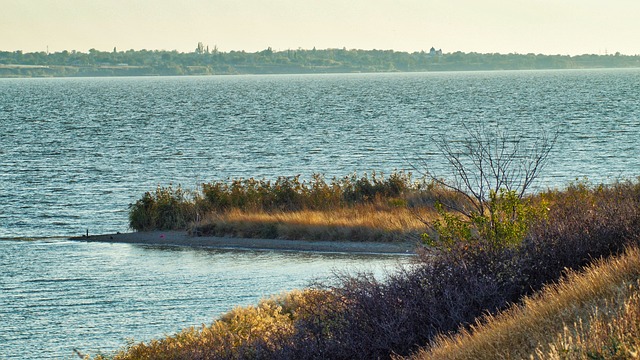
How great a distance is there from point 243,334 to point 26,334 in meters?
5.89

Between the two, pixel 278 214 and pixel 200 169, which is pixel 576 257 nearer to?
pixel 278 214

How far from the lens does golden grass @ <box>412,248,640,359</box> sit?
747 cm

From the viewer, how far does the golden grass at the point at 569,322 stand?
24.5 ft

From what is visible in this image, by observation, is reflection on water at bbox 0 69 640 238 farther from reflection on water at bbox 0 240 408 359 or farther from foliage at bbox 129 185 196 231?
reflection on water at bbox 0 240 408 359

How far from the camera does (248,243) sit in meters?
29.5

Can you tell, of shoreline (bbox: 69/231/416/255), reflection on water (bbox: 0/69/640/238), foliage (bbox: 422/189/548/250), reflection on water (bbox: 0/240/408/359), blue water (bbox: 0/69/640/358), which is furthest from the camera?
reflection on water (bbox: 0/69/640/238)

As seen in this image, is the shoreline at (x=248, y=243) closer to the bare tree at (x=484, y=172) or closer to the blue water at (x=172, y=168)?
the blue water at (x=172, y=168)

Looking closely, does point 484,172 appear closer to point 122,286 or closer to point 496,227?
point 122,286

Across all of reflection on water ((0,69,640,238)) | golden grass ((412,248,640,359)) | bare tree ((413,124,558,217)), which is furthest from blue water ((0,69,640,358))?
golden grass ((412,248,640,359))

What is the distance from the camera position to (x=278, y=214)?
3180 centimetres

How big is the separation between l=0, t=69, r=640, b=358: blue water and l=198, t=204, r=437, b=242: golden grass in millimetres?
2356

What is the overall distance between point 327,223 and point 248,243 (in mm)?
2753

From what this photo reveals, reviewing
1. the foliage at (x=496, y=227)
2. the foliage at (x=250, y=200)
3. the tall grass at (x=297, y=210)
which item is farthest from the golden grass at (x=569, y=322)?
the foliage at (x=250, y=200)

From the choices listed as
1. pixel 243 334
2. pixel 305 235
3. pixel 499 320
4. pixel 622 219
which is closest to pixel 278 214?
pixel 305 235
